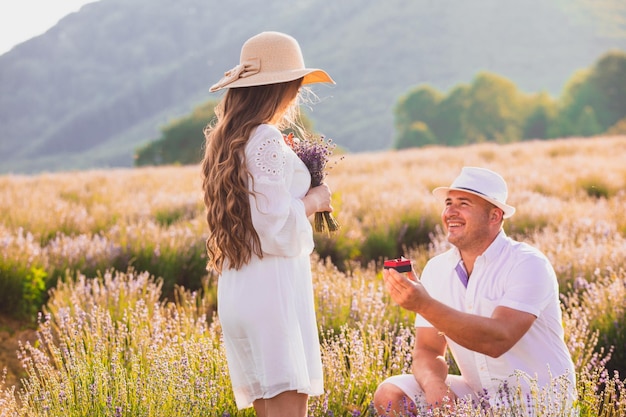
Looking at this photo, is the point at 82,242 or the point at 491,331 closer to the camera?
the point at 491,331

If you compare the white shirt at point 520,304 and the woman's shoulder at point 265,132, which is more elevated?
the woman's shoulder at point 265,132

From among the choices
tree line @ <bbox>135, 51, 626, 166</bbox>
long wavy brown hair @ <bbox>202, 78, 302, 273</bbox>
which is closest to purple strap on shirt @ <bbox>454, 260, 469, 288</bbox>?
long wavy brown hair @ <bbox>202, 78, 302, 273</bbox>

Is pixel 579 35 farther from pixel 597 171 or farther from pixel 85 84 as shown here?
pixel 597 171

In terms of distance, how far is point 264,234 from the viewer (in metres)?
2.71

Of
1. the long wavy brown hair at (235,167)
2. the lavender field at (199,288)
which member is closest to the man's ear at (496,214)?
the lavender field at (199,288)

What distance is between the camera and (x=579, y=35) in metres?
164

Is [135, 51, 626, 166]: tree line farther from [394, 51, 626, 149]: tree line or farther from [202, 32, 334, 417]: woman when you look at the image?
[202, 32, 334, 417]: woman

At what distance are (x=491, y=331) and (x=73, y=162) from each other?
154228 mm

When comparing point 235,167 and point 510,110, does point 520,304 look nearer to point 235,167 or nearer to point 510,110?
point 235,167

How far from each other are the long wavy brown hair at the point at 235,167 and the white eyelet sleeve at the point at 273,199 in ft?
0.13

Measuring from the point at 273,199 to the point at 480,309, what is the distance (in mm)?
1113

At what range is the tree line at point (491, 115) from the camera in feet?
195

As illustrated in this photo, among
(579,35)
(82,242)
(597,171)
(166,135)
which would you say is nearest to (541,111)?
(166,135)

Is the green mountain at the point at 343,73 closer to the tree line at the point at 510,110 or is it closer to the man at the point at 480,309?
the tree line at the point at 510,110
